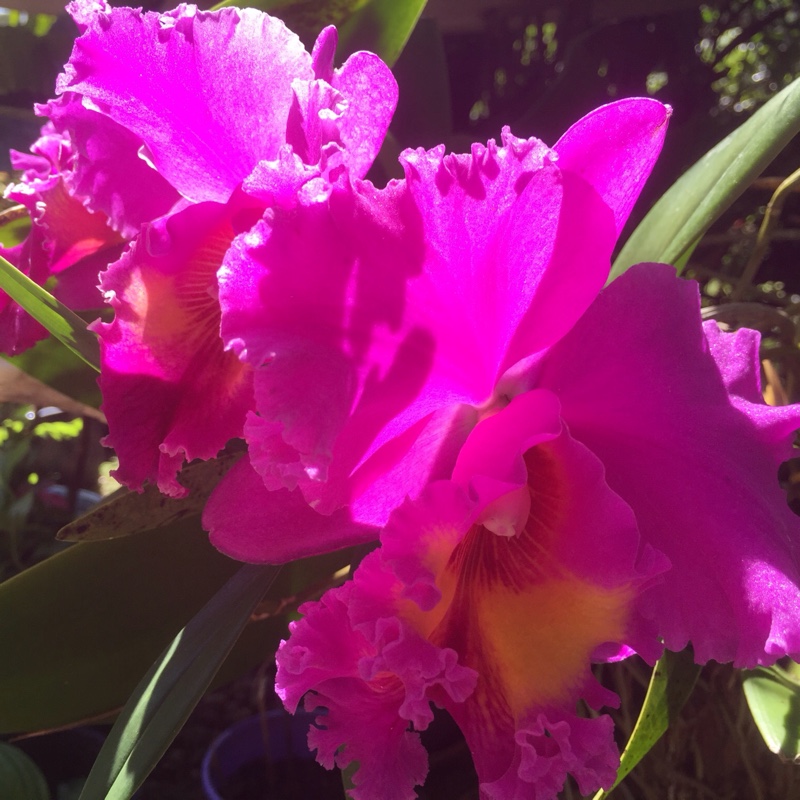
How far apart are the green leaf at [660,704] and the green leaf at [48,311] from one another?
46 centimetres

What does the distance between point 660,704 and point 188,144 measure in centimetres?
50

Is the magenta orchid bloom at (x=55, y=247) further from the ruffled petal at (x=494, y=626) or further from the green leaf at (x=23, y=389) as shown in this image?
the ruffled petal at (x=494, y=626)

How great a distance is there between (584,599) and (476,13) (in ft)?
3.11

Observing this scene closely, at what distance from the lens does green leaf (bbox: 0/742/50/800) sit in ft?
2.54

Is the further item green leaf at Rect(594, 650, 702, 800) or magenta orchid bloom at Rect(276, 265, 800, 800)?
green leaf at Rect(594, 650, 702, 800)

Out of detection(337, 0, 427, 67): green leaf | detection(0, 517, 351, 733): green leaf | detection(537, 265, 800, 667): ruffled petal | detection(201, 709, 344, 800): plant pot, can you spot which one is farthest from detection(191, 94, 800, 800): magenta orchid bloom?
detection(201, 709, 344, 800): plant pot

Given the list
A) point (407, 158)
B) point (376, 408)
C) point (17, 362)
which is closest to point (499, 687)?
point (376, 408)

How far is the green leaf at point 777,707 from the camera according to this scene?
0.50 meters

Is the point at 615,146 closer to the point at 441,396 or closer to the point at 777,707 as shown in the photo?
the point at 441,396

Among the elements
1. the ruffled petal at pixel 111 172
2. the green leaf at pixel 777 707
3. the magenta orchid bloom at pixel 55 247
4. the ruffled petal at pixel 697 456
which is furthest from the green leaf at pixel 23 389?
the green leaf at pixel 777 707

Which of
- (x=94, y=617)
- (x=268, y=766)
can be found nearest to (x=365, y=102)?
(x=94, y=617)

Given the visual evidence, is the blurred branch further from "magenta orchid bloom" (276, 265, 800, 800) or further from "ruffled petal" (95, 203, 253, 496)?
"ruffled petal" (95, 203, 253, 496)

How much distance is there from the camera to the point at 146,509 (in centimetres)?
54

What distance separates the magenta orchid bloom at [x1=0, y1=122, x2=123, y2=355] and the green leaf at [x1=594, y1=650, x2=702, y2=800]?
0.54 meters
